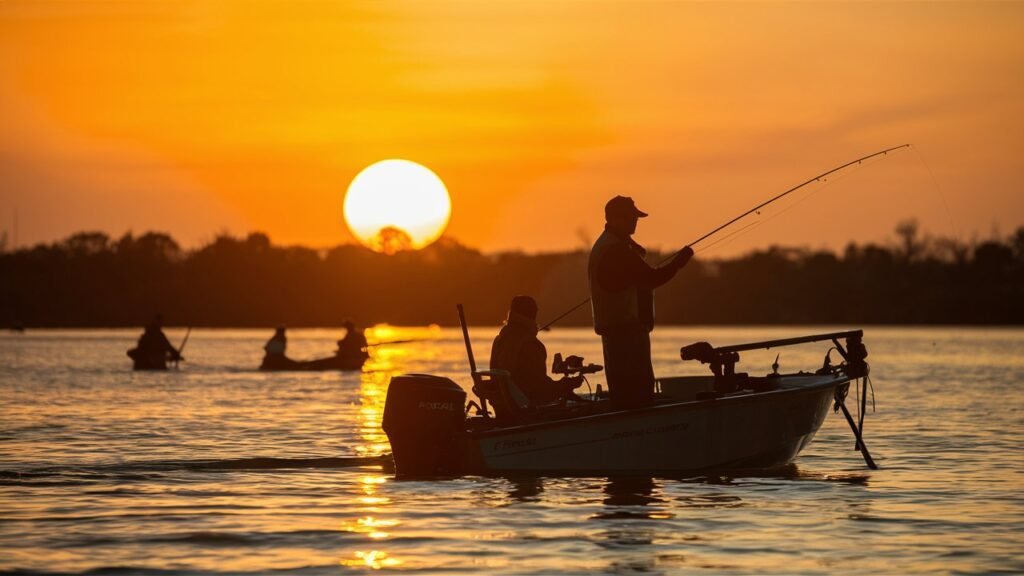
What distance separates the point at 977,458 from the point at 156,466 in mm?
9687

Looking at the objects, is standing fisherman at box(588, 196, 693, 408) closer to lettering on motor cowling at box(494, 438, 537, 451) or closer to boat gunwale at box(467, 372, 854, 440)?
boat gunwale at box(467, 372, 854, 440)

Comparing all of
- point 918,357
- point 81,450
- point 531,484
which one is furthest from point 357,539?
point 918,357

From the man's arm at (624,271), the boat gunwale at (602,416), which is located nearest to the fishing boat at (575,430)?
the boat gunwale at (602,416)

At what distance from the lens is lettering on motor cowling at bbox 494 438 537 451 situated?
1522 cm

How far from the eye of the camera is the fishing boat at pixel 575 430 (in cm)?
1527

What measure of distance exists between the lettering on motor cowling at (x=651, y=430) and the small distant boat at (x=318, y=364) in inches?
1290

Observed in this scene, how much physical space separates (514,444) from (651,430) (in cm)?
133

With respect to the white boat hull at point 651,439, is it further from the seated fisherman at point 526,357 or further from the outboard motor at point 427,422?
the seated fisherman at point 526,357

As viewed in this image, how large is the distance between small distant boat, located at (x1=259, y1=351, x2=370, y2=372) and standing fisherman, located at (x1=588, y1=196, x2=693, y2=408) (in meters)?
32.9

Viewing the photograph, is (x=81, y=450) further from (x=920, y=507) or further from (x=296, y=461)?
(x=920, y=507)

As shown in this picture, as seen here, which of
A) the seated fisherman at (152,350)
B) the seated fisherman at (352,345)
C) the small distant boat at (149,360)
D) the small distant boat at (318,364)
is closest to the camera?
the seated fisherman at (152,350)

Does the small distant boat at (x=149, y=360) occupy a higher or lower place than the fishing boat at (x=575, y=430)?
higher

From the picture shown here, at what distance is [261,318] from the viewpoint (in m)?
161

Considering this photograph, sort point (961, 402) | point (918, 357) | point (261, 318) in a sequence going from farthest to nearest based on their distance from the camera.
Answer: point (261, 318)
point (918, 357)
point (961, 402)
